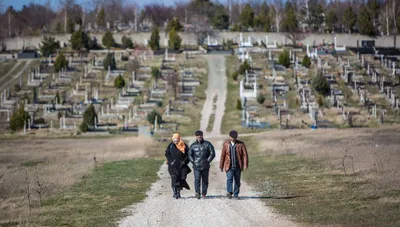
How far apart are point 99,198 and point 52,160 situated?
15805mm

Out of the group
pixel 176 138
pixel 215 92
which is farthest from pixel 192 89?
pixel 176 138

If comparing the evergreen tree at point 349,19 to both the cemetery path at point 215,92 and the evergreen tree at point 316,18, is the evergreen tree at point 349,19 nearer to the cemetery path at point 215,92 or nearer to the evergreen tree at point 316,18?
the evergreen tree at point 316,18

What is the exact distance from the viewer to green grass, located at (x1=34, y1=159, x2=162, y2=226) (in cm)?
1457

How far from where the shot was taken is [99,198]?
17.9 m

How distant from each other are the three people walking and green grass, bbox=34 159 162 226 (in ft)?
3.76

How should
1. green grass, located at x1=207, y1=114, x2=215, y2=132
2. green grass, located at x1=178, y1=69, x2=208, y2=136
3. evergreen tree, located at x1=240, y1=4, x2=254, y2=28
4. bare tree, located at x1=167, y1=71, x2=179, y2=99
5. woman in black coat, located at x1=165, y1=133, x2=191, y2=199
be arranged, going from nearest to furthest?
1. woman in black coat, located at x1=165, y1=133, x2=191, y2=199
2. green grass, located at x1=178, y1=69, x2=208, y2=136
3. green grass, located at x1=207, y1=114, x2=215, y2=132
4. bare tree, located at x1=167, y1=71, x2=179, y2=99
5. evergreen tree, located at x1=240, y1=4, x2=254, y2=28

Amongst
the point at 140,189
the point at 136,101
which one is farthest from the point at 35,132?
the point at 140,189

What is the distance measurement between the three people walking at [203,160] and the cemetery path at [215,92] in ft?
98.2

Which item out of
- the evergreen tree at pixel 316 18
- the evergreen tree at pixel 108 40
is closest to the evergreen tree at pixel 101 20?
the evergreen tree at pixel 108 40

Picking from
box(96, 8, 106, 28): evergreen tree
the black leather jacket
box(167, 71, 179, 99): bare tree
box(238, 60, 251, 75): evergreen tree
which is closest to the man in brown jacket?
the black leather jacket

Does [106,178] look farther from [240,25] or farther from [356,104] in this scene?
[240,25]

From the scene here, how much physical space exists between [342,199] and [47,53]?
71461 mm

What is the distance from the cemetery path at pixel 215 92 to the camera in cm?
5274

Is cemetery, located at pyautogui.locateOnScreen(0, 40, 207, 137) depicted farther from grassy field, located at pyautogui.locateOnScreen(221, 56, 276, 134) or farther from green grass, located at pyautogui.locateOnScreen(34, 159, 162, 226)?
green grass, located at pyautogui.locateOnScreen(34, 159, 162, 226)
